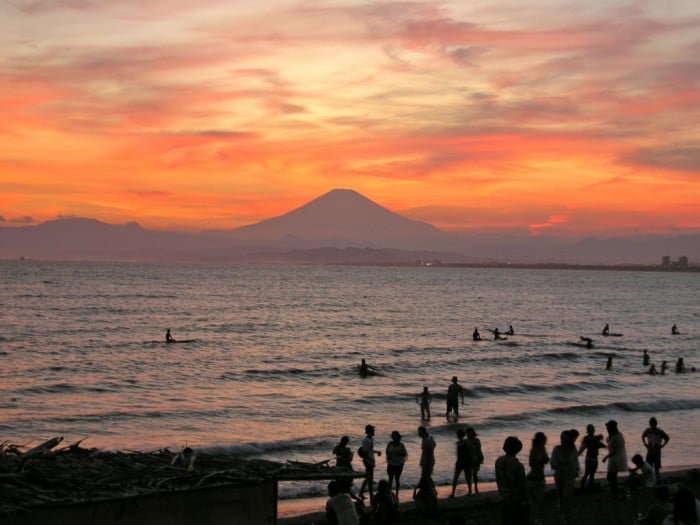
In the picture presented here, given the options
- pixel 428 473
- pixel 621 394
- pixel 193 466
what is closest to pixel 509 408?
pixel 621 394

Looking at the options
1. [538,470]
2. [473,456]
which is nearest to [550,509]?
[538,470]

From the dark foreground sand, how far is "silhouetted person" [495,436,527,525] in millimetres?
2677

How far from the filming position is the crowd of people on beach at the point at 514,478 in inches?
420

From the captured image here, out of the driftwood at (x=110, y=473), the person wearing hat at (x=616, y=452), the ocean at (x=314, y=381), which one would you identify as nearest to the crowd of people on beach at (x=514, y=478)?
the person wearing hat at (x=616, y=452)

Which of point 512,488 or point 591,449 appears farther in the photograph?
point 591,449

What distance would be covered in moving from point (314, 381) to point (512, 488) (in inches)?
1041

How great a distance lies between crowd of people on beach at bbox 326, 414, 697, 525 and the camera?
35.0 ft

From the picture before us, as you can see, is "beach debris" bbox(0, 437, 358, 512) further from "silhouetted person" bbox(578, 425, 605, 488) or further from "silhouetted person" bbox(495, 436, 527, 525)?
"silhouetted person" bbox(578, 425, 605, 488)

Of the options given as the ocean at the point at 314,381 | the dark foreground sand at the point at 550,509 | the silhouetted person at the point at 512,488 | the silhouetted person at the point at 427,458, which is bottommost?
the ocean at the point at 314,381

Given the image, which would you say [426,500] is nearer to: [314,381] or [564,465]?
[564,465]

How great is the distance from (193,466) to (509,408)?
20818 millimetres

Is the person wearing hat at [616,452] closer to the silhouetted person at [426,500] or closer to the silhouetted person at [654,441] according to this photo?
the silhouetted person at [654,441]

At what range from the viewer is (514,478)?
35.5 ft

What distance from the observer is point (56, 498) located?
31.0 ft
